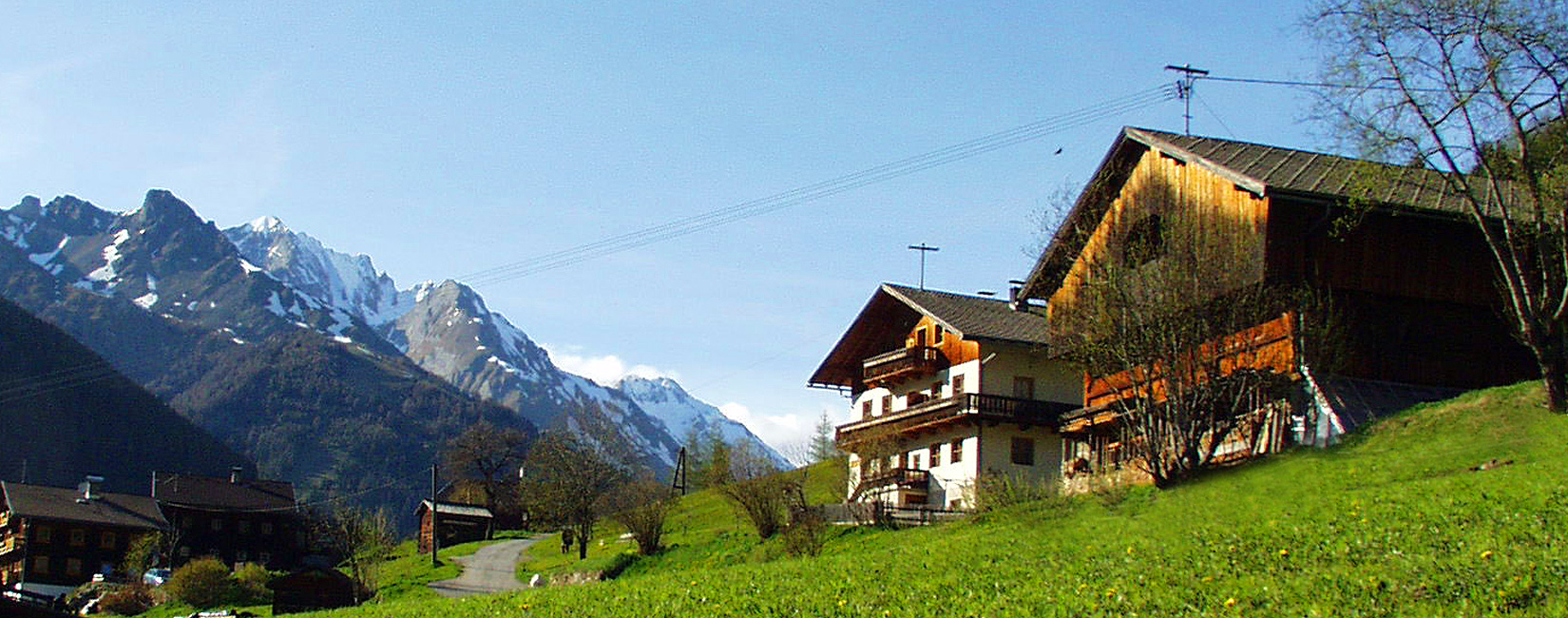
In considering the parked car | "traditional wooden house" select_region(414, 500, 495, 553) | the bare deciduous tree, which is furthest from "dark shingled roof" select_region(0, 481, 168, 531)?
the bare deciduous tree

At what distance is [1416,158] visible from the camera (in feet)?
101

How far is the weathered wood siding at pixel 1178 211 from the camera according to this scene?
37.1 m

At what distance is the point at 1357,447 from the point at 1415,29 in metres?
8.85

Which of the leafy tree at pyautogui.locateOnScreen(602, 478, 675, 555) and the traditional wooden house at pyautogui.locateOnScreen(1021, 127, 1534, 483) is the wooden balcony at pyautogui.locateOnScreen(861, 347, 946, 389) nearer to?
the leafy tree at pyautogui.locateOnScreen(602, 478, 675, 555)

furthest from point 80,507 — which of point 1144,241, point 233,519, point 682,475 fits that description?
point 1144,241

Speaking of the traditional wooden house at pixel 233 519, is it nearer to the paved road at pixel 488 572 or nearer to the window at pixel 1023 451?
the paved road at pixel 488 572

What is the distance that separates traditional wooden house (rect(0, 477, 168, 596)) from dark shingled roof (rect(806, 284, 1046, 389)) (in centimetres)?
4835

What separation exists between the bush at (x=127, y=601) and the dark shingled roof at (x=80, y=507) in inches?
1501

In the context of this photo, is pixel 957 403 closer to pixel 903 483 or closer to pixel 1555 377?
pixel 903 483

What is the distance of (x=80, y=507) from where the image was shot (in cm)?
9519

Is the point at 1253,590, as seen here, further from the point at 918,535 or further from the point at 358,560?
the point at 358,560

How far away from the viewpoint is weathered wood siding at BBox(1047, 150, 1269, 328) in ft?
122

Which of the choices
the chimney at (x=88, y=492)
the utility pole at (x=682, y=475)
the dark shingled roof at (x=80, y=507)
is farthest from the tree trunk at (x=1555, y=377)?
the chimney at (x=88, y=492)

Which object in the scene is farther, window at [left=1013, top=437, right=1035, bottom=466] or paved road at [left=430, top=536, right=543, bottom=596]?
paved road at [left=430, top=536, right=543, bottom=596]
